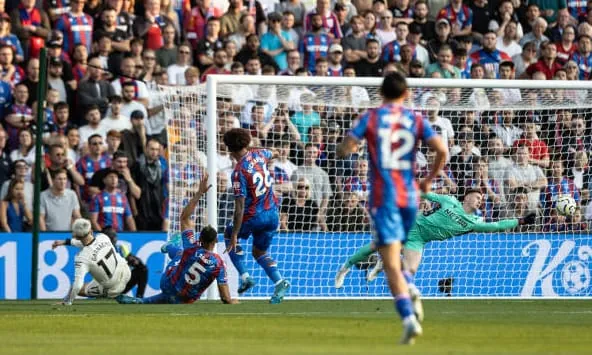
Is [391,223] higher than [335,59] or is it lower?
lower

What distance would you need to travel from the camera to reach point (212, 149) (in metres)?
17.6

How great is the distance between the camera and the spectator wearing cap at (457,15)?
24797 mm

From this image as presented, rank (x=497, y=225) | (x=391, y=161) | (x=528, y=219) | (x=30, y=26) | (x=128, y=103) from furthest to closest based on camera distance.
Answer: (x=30, y=26)
(x=128, y=103)
(x=528, y=219)
(x=497, y=225)
(x=391, y=161)

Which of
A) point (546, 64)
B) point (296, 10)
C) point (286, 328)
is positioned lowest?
point (286, 328)

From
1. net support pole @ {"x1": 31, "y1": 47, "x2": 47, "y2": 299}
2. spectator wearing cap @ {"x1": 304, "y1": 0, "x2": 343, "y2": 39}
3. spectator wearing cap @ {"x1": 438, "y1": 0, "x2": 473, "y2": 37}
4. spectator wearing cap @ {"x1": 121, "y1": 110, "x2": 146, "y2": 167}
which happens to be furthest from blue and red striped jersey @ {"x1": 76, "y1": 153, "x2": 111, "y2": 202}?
spectator wearing cap @ {"x1": 438, "y1": 0, "x2": 473, "y2": 37}

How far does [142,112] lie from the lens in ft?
68.5

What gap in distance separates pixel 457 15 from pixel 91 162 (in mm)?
8157

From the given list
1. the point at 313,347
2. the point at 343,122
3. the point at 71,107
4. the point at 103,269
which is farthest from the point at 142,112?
the point at 313,347

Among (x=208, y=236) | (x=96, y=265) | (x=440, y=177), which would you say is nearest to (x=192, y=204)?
(x=208, y=236)

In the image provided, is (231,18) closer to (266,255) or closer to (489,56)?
(489,56)

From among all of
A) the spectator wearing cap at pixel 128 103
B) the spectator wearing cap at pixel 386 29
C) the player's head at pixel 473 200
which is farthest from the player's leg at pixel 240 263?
the spectator wearing cap at pixel 386 29

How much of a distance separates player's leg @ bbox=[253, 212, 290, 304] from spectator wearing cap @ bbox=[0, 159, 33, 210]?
4409 millimetres

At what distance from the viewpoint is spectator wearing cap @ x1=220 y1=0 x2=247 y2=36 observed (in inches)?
907

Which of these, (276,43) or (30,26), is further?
(276,43)
